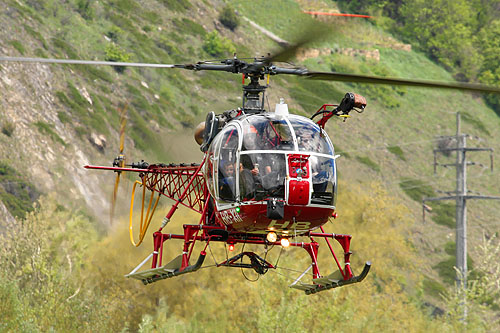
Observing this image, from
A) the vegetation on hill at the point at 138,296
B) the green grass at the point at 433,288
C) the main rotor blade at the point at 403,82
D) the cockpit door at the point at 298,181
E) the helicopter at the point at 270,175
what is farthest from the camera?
the green grass at the point at 433,288

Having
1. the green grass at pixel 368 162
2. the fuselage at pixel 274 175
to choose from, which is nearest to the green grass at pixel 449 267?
the green grass at pixel 368 162

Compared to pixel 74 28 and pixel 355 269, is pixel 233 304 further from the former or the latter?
pixel 74 28

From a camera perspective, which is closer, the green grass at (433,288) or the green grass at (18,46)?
the green grass at (18,46)

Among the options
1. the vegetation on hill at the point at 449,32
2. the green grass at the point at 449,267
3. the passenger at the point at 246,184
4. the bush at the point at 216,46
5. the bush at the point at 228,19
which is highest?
the vegetation on hill at the point at 449,32

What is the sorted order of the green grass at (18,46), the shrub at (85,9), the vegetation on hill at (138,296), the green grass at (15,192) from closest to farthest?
the vegetation on hill at (138,296)
the green grass at (15,192)
the green grass at (18,46)
the shrub at (85,9)

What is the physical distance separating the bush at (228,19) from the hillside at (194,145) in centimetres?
126

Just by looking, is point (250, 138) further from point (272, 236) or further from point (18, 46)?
point (18, 46)

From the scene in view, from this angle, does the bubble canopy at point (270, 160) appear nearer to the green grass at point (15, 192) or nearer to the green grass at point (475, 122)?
the green grass at point (15, 192)

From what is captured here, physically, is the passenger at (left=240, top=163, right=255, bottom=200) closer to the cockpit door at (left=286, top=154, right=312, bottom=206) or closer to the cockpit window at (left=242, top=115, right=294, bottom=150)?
the cockpit window at (left=242, top=115, right=294, bottom=150)

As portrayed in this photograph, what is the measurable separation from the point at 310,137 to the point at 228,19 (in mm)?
102746

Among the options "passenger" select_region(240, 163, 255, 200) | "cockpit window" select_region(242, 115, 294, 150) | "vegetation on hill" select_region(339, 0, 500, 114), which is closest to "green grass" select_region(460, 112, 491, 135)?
"vegetation on hill" select_region(339, 0, 500, 114)

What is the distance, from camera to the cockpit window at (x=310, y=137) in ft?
65.3

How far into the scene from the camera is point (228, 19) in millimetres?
121125

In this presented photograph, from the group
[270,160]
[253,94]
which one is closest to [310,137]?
[270,160]
